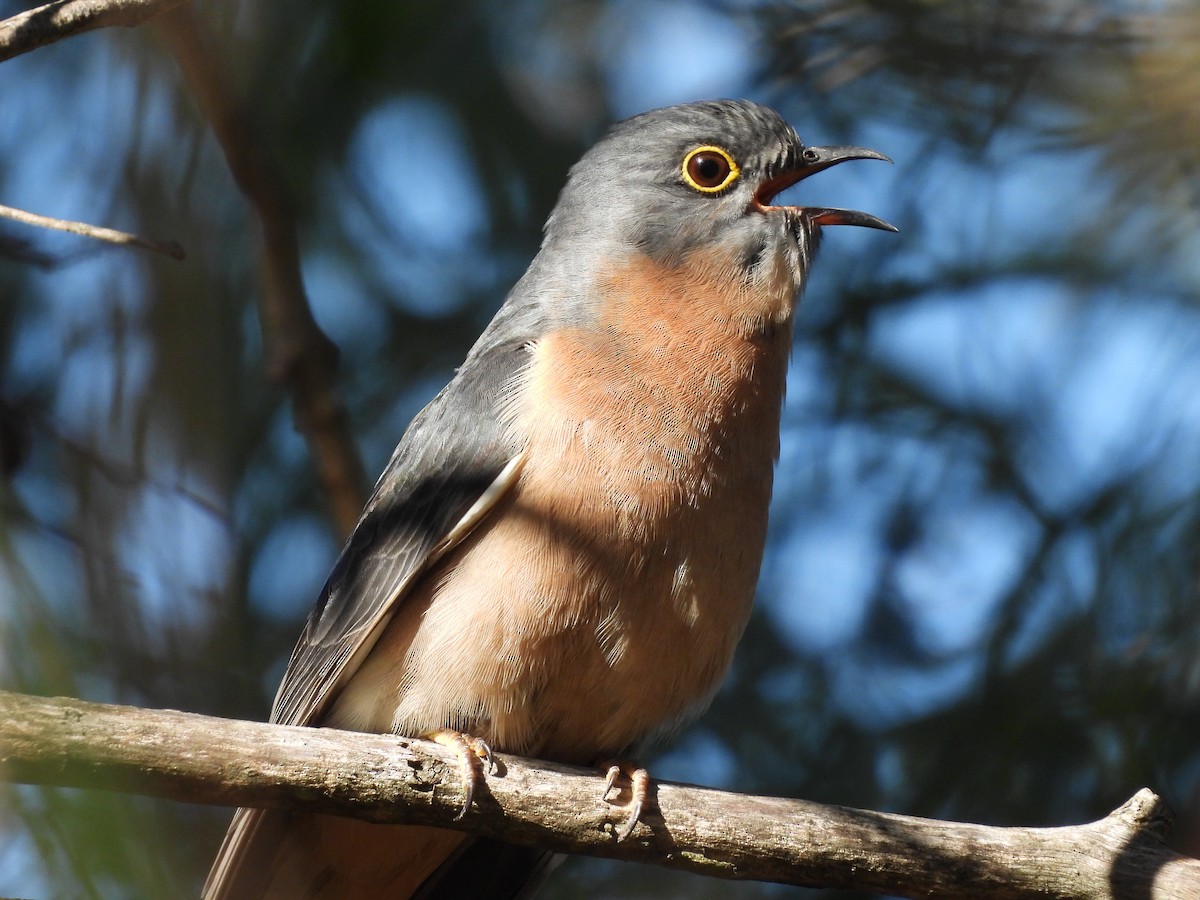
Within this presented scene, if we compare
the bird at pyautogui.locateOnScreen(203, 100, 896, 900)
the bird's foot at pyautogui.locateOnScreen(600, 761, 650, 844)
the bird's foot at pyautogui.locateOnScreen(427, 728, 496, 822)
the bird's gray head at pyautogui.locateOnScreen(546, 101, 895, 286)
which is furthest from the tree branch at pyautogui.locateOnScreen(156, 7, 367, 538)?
the bird's foot at pyautogui.locateOnScreen(600, 761, 650, 844)

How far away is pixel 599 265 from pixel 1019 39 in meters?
2.48

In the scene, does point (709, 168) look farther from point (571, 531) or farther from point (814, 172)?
point (571, 531)

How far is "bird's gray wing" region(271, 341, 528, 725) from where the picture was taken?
427 cm

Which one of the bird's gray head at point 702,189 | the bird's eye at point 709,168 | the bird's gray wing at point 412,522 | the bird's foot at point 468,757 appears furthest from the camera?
the bird's eye at point 709,168

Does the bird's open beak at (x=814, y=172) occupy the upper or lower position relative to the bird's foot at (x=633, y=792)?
upper

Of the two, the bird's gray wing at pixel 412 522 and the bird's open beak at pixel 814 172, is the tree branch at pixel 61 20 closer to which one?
the bird's gray wing at pixel 412 522

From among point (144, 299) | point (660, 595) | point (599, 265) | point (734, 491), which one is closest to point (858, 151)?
point (599, 265)

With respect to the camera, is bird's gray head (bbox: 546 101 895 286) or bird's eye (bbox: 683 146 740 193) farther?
bird's eye (bbox: 683 146 740 193)

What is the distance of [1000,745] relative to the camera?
5.46 metres

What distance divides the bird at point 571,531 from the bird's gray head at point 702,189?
0.01 meters

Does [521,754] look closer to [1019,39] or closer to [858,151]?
[858,151]

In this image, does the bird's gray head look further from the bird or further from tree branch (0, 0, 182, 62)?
tree branch (0, 0, 182, 62)

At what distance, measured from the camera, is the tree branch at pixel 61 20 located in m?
3.38

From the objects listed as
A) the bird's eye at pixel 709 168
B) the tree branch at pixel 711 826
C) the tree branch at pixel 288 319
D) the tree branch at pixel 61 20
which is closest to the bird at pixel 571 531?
the bird's eye at pixel 709 168
